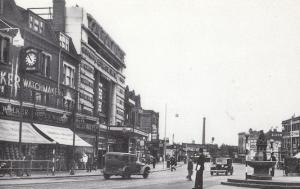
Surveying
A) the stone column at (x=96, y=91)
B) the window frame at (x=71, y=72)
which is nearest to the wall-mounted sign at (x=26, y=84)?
the window frame at (x=71, y=72)

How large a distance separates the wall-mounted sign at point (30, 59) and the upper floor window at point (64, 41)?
11.3 metres

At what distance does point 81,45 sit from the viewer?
57250mm

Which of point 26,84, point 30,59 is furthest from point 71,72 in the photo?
point 30,59

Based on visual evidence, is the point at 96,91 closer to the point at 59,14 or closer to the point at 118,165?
the point at 59,14

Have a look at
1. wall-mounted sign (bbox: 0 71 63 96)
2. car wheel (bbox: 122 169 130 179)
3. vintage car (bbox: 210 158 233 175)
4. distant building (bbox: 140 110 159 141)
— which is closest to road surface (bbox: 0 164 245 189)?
car wheel (bbox: 122 169 130 179)

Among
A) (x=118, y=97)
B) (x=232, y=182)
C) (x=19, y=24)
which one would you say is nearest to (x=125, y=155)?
(x=232, y=182)

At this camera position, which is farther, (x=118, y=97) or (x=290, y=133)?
(x=290, y=133)

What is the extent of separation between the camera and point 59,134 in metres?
46.3

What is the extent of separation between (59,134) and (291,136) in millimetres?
80901

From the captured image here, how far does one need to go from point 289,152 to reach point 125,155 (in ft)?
291

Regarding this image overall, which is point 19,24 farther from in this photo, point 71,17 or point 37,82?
point 71,17

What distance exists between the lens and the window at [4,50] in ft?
126

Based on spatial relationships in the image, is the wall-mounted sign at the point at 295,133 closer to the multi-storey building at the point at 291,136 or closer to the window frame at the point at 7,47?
the multi-storey building at the point at 291,136

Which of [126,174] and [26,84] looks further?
[26,84]
